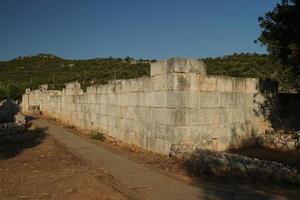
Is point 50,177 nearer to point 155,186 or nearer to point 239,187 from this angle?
point 155,186

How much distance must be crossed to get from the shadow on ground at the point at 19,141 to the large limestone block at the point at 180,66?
5.69m

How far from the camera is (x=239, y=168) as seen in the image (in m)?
7.55

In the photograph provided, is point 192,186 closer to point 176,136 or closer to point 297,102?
point 176,136

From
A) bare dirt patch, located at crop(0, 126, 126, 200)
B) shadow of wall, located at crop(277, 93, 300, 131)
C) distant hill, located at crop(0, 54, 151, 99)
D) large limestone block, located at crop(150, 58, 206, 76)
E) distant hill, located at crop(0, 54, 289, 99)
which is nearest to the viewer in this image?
bare dirt patch, located at crop(0, 126, 126, 200)

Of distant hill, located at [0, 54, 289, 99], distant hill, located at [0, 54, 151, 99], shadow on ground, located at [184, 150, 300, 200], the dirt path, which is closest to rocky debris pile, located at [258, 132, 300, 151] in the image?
shadow on ground, located at [184, 150, 300, 200]

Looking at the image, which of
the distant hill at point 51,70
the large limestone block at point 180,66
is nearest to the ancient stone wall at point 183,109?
the large limestone block at point 180,66

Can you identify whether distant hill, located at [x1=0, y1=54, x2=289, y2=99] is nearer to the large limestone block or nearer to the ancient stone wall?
the ancient stone wall

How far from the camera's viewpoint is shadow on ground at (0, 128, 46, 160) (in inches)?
488

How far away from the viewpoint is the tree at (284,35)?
10781 millimetres

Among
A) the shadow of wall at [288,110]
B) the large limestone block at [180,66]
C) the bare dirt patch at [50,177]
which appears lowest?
the bare dirt patch at [50,177]

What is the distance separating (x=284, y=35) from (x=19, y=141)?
435 inches

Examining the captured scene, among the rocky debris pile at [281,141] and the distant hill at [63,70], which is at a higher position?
the distant hill at [63,70]

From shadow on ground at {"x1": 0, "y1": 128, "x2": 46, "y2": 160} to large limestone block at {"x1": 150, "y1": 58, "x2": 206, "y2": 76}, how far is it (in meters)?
5.69

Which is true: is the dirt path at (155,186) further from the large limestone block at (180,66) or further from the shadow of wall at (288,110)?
the shadow of wall at (288,110)
